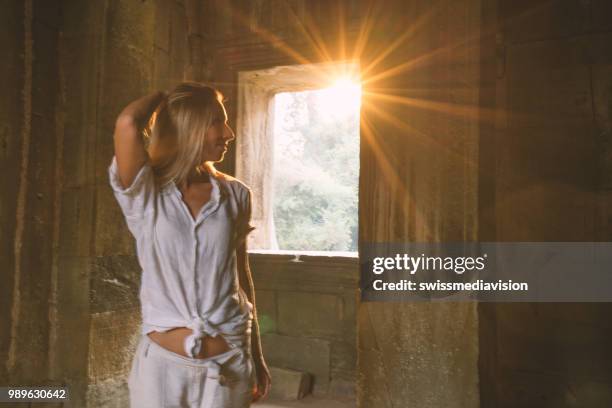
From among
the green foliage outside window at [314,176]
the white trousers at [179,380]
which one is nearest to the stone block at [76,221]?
the white trousers at [179,380]

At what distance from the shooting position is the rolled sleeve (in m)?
1.56

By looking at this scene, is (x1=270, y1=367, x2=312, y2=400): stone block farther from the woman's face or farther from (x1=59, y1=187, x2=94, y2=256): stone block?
the woman's face

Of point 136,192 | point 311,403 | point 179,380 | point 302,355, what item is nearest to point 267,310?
point 302,355

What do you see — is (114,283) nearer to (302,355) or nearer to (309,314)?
(309,314)

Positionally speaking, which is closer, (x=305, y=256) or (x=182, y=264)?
(x=182, y=264)

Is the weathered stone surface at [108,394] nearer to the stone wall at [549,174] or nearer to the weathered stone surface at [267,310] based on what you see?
the weathered stone surface at [267,310]

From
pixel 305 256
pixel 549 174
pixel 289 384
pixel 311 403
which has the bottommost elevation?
pixel 311 403

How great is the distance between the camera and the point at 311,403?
4.73m

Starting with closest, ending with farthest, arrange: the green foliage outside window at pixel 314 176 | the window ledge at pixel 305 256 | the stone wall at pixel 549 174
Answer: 1. the stone wall at pixel 549 174
2. the window ledge at pixel 305 256
3. the green foliage outside window at pixel 314 176

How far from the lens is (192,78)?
16.4 feet

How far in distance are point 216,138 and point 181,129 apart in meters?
0.12

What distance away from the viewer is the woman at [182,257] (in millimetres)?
1559

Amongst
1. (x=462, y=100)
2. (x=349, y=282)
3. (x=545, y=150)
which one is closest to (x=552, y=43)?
(x=545, y=150)

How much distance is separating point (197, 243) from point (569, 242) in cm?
312
